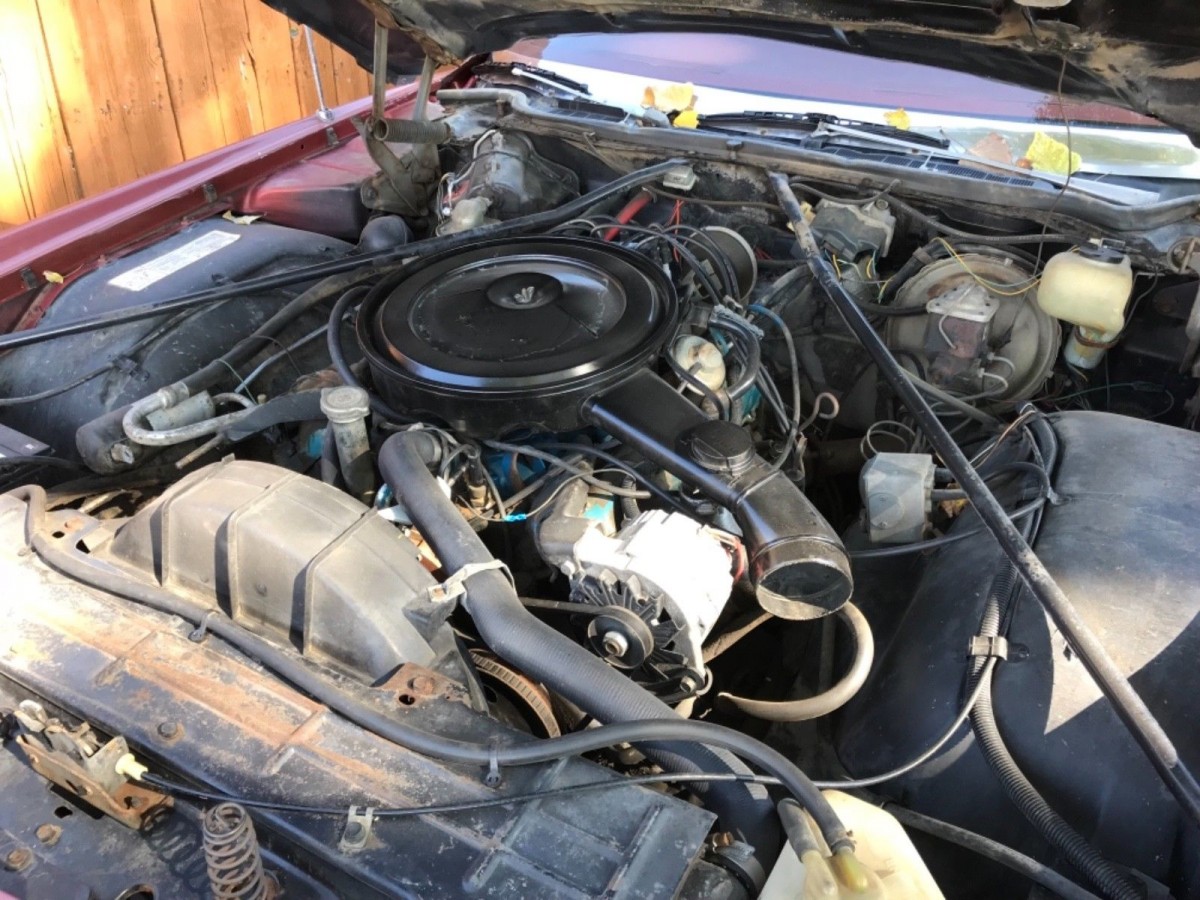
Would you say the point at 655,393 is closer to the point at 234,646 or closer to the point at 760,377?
the point at 760,377

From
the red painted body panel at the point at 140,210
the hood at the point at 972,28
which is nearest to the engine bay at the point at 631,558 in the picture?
the red painted body panel at the point at 140,210

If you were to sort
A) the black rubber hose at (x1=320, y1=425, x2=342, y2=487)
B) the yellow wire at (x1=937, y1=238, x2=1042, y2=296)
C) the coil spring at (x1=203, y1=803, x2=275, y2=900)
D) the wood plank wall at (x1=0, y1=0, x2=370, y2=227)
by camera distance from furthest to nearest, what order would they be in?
the wood plank wall at (x1=0, y1=0, x2=370, y2=227)
the yellow wire at (x1=937, y1=238, x2=1042, y2=296)
the black rubber hose at (x1=320, y1=425, x2=342, y2=487)
the coil spring at (x1=203, y1=803, x2=275, y2=900)

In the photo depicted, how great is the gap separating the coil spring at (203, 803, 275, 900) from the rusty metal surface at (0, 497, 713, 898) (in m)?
0.09

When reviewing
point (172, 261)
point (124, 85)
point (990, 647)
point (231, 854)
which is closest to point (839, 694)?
point (990, 647)

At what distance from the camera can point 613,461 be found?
49.3 inches

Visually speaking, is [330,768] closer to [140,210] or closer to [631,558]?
[631,558]

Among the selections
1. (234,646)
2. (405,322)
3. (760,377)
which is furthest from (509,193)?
(234,646)

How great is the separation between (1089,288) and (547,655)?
100cm

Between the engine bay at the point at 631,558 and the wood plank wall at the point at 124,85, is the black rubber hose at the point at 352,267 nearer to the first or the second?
the engine bay at the point at 631,558

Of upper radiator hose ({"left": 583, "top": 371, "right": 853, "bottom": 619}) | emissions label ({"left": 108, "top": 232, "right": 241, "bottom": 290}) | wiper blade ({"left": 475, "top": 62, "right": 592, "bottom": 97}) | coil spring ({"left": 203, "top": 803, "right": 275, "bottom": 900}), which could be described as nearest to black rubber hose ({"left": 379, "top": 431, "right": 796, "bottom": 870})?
upper radiator hose ({"left": 583, "top": 371, "right": 853, "bottom": 619})

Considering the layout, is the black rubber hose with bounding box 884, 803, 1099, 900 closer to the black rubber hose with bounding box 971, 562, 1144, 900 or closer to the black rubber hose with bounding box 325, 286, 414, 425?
the black rubber hose with bounding box 971, 562, 1144, 900

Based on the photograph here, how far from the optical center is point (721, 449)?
115cm

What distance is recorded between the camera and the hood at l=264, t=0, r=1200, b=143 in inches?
42.4

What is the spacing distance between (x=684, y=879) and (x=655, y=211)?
1324 mm
